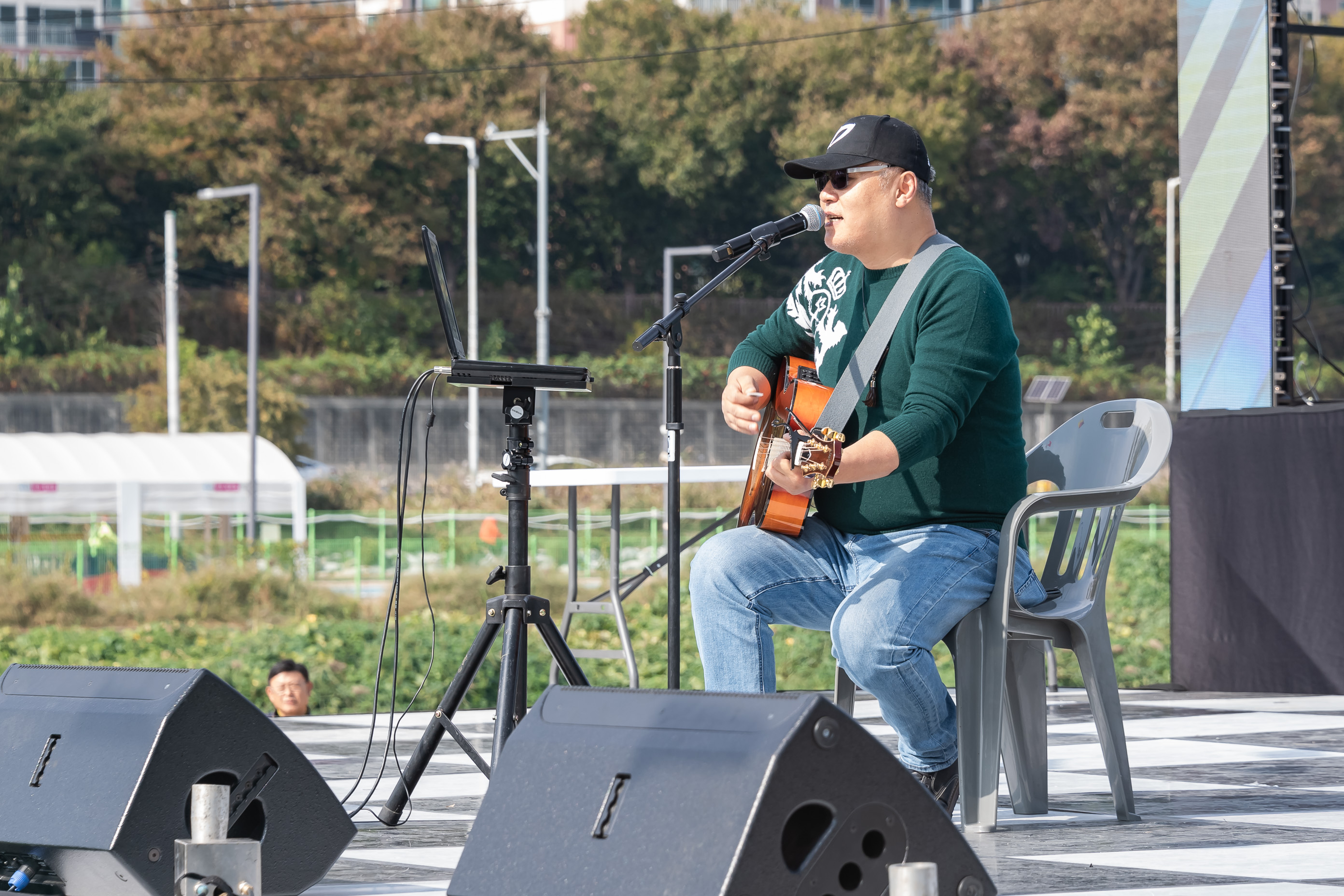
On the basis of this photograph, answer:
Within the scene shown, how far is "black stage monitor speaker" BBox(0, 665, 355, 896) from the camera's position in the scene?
2395mm

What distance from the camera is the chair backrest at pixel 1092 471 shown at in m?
3.34

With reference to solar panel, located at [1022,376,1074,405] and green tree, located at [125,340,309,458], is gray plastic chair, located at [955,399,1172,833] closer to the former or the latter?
solar panel, located at [1022,376,1074,405]

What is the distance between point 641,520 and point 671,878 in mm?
22919

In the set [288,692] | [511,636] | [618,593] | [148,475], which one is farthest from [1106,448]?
[148,475]

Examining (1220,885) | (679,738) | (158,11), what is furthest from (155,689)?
(158,11)

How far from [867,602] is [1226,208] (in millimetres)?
3580

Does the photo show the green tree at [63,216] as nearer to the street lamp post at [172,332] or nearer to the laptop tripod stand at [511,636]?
the street lamp post at [172,332]

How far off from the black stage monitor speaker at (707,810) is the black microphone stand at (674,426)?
0.99 meters

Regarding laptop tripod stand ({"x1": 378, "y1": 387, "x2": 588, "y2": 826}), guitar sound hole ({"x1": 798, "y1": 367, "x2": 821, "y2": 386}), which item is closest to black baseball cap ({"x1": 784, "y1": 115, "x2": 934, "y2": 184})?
guitar sound hole ({"x1": 798, "y1": 367, "x2": 821, "y2": 386})

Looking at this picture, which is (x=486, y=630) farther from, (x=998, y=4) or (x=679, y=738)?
(x=998, y=4)

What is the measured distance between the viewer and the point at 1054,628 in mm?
3266

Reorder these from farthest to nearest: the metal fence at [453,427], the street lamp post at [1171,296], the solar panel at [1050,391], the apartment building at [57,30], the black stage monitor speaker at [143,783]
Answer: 1. the apartment building at [57,30]
2. the metal fence at [453,427]
3. the street lamp post at [1171,296]
4. the solar panel at [1050,391]
5. the black stage monitor speaker at [143,783]

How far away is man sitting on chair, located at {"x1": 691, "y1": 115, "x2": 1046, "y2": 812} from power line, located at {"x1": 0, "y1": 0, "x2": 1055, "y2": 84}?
3519 cm

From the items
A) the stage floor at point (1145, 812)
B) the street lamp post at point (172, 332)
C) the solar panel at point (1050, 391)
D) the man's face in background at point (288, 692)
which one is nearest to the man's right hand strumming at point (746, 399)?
the stage floor at point (1145, 812)
